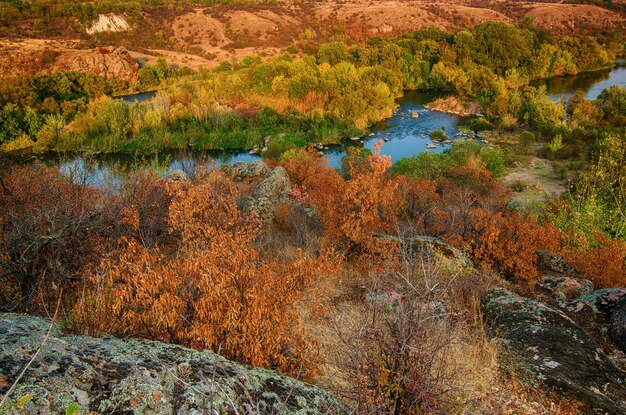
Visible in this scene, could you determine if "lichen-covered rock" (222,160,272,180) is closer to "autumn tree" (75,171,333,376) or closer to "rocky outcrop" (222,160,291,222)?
"rocky outcrop" (222,160,291,222)

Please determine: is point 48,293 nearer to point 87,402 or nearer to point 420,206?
point 87,402

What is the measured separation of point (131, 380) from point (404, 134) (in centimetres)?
4562

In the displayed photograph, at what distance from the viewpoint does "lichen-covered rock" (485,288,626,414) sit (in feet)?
15.6

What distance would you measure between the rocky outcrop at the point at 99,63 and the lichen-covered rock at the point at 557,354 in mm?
69877

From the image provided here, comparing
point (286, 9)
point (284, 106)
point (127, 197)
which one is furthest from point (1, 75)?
point (286, 9)

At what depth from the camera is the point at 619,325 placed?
6.31 metres

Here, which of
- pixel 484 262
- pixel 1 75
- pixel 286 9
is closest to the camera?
pixel 484 262

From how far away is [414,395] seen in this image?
349cm

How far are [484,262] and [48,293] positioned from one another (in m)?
8.47

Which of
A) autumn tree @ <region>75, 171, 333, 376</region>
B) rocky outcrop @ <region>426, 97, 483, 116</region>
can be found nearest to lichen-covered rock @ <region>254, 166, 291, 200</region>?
autumn tree @ <region>75, 171, 333, 376</region>

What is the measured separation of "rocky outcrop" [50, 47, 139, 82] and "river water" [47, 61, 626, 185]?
4.68m

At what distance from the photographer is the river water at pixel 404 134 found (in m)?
37.1

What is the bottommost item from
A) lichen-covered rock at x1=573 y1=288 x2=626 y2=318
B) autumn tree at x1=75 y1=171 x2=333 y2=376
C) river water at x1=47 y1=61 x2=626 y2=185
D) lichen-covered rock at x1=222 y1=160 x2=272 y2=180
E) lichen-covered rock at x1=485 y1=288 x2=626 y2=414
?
river water at x1=47 y1=61 x2=626 y2=185

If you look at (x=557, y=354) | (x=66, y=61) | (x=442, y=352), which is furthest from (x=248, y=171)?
(x=66, y=61)
